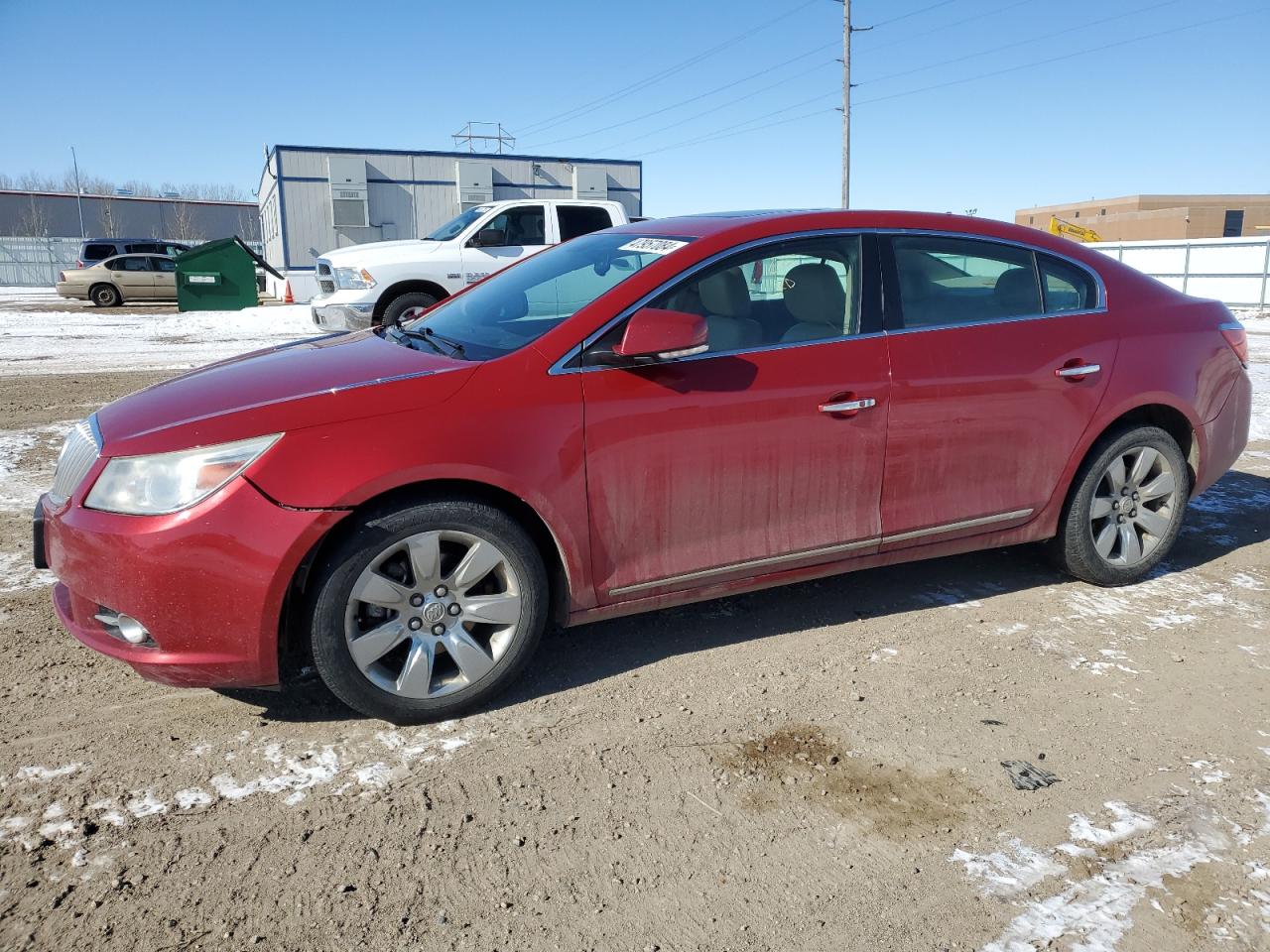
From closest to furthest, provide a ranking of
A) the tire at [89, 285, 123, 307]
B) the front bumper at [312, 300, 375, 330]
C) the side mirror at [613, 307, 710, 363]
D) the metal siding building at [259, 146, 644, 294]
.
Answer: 1. the side mirror at [613, 307, 710, 363]
2. the front bumper at [312, 300, 375, 330]
3. the tire at [89, 285, 123, 307]
4. the metal siding building at [259, 146, 644, 294]

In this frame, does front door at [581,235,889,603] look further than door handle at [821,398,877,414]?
No

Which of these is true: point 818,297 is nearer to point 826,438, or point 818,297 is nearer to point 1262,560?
point 826,438

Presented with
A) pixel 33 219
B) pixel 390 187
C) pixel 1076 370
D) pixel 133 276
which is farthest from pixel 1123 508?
pixel 33 219

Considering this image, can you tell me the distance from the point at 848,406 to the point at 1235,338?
7.97ft

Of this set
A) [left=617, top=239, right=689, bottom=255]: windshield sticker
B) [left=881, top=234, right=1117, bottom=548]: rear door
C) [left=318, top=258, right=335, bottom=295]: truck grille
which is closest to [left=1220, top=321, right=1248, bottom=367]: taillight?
[left=881, top=234, right=1117, bottom=548]: rear door

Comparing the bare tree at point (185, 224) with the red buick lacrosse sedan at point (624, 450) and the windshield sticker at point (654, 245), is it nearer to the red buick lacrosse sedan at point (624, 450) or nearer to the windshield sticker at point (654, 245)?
the windshield sticker at point (654, 245)

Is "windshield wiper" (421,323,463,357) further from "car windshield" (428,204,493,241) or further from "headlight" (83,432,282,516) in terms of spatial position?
"car windshield" (428,204,493,241)

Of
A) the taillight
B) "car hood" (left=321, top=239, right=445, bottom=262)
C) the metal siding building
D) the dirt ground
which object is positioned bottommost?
the dirt ground

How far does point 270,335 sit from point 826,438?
15305 millimetres

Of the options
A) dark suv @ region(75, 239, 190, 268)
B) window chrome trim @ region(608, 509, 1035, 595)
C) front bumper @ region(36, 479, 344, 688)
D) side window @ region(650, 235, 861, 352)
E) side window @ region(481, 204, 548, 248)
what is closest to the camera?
front bumper @ region(36, 479, 344, 688)

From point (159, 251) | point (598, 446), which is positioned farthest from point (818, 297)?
point (159, 251)

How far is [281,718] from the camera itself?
3248mm

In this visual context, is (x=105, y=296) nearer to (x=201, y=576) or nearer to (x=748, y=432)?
(x=201, y=576)

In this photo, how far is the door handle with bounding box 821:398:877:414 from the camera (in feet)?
11.8
